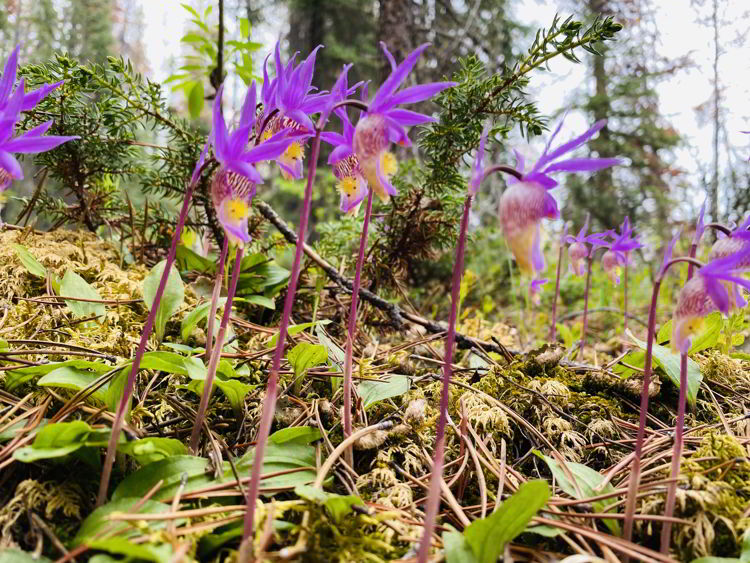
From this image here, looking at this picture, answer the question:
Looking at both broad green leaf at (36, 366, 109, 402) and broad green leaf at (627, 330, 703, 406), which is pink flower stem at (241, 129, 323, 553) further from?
broad green leaf at (627, 330, 703, 406)

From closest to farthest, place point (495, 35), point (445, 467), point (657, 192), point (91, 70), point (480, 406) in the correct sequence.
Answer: point (445, 467)
point (480, 406)
point (91, 70)
point (495, 35)
point (657, 192)

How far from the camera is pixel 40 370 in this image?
136 centimetres

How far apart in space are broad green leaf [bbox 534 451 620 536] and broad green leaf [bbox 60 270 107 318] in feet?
5.50

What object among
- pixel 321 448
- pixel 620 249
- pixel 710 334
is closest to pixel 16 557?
pixel 321 448

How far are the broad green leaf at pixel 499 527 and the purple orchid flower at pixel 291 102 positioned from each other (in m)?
0.98

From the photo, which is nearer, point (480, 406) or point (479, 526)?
point (479, 526)

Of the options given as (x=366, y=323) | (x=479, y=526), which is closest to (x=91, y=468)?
(x=479, y=526)

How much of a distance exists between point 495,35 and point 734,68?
3.12m

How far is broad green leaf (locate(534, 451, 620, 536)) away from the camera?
1.23 metres

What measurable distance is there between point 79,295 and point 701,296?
2.06 m

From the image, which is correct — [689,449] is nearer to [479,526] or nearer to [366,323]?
[479,526]

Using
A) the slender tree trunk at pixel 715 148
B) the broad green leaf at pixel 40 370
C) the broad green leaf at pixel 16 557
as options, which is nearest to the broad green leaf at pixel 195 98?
the broad green leaf at pixel 40 370

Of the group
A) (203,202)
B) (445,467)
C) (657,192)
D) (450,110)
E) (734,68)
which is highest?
(734,68)

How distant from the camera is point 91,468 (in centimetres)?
120
